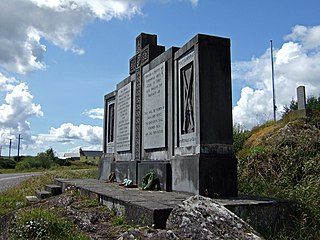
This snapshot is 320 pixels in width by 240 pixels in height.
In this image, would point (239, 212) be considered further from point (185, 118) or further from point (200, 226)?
point (185, 118)

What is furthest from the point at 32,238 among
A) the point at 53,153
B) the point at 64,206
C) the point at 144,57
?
the point at 53,153

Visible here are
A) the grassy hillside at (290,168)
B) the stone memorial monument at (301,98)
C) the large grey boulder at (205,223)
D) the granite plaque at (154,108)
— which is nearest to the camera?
the large grey boulder at (205,223)

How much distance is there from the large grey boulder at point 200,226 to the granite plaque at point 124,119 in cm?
558

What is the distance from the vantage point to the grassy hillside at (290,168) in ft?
18.3

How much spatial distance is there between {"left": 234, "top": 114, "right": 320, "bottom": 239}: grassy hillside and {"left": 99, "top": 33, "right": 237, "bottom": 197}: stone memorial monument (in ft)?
3.81

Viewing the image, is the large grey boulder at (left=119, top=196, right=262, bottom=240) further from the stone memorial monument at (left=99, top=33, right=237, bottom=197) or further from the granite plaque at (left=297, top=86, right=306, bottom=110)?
the granite plaque at (left=297, top=86, right=306, bottom=110)

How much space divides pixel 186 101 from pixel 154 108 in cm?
135

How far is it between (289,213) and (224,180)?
1.19 metres

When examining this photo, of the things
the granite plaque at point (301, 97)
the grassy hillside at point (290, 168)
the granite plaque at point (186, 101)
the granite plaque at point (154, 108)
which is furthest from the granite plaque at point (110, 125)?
the granite plaque at point (301, 97)

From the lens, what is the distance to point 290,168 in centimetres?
820

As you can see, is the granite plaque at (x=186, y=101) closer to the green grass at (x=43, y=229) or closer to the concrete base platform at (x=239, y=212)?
the concrete base platform at (x=239, y=212)

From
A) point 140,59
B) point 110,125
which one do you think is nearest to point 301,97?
point 110,125

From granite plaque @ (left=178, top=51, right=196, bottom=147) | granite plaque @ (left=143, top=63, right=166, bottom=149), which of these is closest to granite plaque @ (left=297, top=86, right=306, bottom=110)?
granite plaque @ (left=143, top=63, right=166, bottom=149)

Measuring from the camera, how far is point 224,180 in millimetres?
5906
